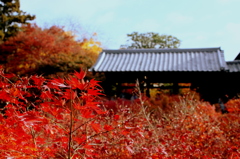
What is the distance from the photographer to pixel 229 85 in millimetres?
10789

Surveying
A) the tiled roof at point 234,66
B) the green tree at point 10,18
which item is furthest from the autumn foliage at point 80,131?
the green tree at point 10,18

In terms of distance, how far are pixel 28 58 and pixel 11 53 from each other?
4.07ft

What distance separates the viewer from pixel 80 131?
394cm

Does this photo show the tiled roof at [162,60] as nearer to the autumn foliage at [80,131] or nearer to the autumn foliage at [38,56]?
the autumn foliage at [38,56]

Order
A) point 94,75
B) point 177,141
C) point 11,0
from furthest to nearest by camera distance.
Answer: point 11,0, point 94,75, point 177,141

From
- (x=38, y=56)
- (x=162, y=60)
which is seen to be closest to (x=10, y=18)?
(x=38, y=56)

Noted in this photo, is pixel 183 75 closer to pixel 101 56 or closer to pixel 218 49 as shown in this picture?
pixel 218 49

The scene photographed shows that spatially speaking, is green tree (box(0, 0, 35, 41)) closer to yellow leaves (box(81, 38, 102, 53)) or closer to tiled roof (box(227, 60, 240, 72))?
yellow leaves (box(81, 38, 102, 53))

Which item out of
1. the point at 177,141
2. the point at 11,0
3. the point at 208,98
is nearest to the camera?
the point at 177,141

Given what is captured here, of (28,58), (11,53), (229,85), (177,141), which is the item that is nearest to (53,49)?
(28,58)

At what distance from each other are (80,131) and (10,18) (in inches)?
551

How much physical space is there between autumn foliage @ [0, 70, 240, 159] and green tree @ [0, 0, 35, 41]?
12.9 meters

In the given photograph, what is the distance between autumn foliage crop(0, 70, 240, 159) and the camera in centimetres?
175

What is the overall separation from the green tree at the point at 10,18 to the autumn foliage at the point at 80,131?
1292 cm
